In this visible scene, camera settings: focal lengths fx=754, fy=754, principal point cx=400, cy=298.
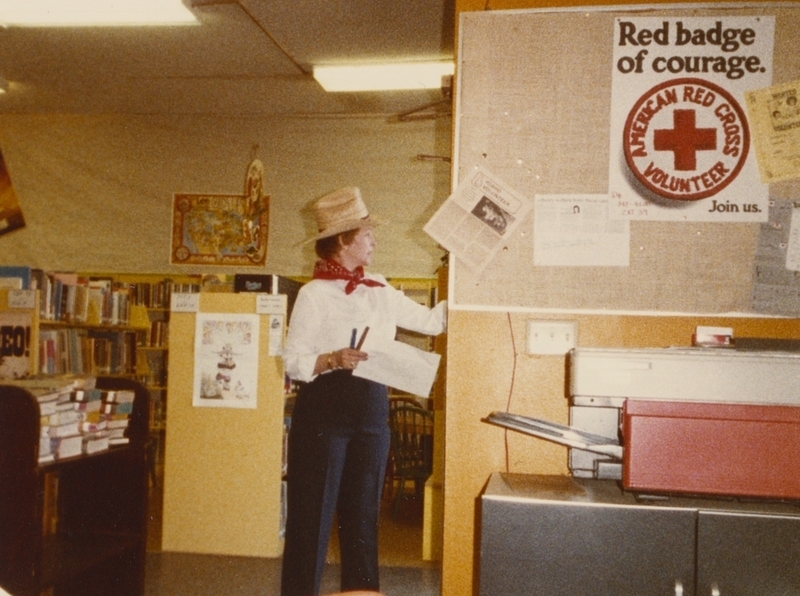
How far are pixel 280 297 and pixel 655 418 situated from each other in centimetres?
292

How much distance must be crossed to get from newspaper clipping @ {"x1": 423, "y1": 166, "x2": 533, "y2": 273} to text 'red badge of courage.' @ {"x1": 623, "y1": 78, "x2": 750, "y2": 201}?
353mm

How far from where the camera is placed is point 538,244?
215 cm

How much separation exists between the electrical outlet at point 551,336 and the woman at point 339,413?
0.45 m

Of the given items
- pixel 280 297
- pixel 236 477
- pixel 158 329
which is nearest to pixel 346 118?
pixel 158 329

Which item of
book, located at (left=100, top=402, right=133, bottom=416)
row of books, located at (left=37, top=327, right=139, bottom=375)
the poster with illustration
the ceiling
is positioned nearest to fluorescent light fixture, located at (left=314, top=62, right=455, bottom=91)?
the ceiling

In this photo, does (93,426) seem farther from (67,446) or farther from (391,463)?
(391,463)

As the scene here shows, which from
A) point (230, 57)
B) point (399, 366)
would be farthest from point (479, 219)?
point (230, 57)

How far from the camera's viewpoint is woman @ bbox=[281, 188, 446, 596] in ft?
8.19

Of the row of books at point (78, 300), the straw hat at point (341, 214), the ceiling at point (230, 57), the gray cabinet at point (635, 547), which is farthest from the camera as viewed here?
the row of books at point (78, 300)

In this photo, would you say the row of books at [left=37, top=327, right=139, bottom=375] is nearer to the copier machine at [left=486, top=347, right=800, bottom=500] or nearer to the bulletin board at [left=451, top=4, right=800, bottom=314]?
the bulletin board at [left=451, top=4, right=800, bottom=314]

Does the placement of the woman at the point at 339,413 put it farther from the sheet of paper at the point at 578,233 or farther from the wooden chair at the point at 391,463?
the wooden chair at the point at 391,463

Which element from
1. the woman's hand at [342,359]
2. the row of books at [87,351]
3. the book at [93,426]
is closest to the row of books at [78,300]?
the row of books at [87,351]

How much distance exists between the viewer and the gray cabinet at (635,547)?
4.94ft

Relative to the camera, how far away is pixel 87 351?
21.0 feet
